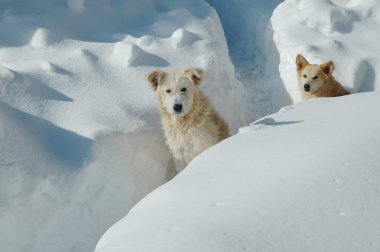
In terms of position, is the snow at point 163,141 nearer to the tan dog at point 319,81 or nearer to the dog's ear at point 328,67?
the tan dog at point 319,81

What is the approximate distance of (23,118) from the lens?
571 centimetres

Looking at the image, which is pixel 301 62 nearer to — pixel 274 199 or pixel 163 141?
pixel 163 141

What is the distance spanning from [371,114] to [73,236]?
3.27m

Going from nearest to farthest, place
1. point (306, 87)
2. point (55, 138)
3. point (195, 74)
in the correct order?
point (55, 138), point (195, 74), point (306, 87)

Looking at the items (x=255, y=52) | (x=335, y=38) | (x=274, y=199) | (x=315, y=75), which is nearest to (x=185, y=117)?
(x=315, y=75)

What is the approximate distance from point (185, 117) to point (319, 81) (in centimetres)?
225

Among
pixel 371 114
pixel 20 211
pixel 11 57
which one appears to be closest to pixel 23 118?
pixel 20 211

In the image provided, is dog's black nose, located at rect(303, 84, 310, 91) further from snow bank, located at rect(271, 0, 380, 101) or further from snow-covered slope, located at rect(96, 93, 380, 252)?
snow-covered slope, located at rect(96, 93, 380, 252)

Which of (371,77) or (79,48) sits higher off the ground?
(79,48)

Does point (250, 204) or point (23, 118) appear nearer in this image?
point (250, 204)

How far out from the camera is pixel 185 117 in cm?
617

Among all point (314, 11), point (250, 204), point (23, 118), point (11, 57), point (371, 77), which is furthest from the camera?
point (314, 11)

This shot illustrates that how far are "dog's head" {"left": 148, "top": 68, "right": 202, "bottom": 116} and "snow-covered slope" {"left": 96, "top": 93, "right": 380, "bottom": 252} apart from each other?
41.3 inches

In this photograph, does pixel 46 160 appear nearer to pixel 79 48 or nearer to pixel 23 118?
pixel 23 118
